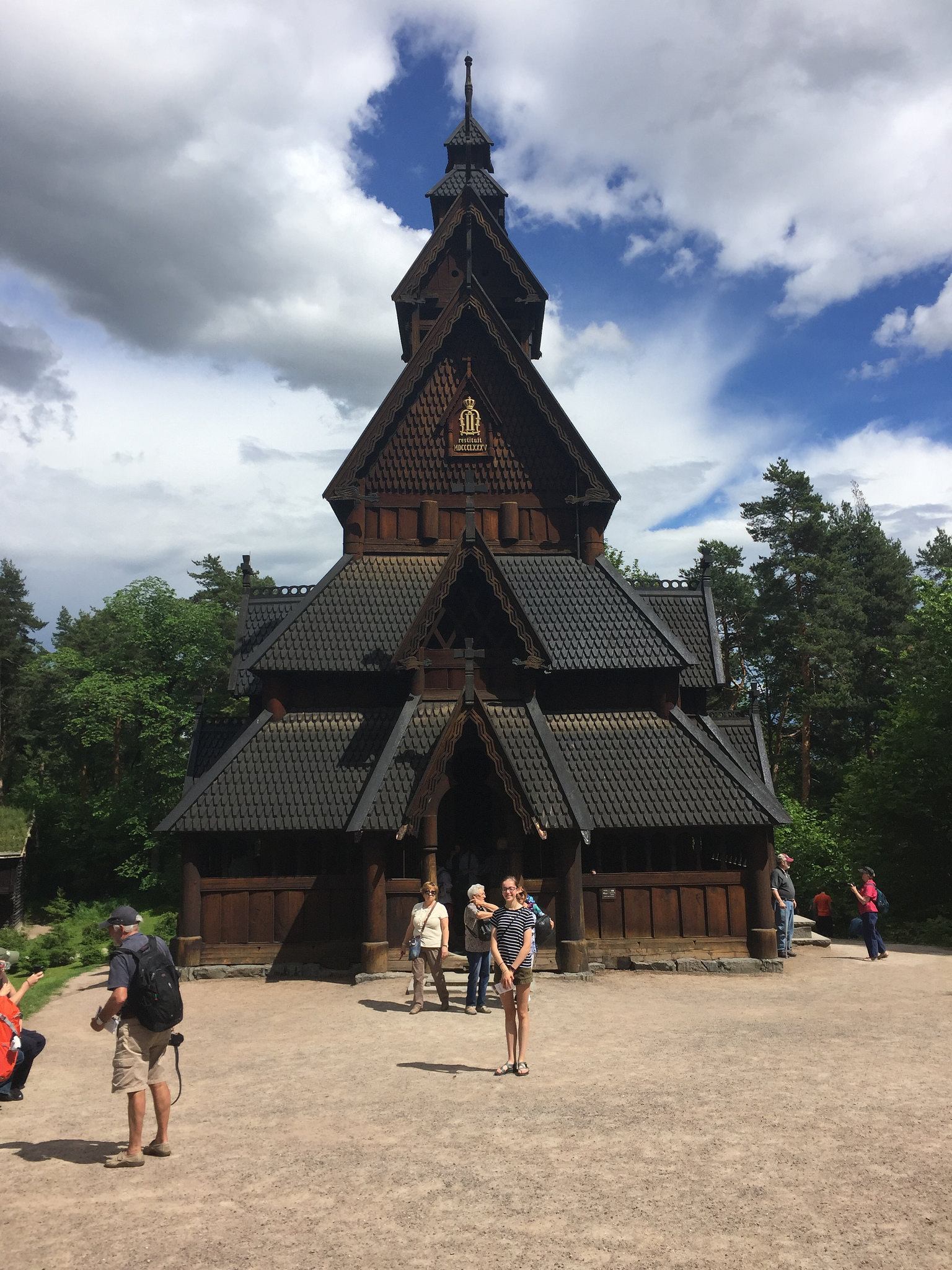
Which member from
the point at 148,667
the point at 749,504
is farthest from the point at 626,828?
the point at 749,504

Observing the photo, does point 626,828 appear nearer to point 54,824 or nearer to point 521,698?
point 521,698

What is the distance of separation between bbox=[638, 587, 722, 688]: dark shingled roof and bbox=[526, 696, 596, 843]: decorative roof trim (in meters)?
3.73

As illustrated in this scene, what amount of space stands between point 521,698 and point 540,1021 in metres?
6.30

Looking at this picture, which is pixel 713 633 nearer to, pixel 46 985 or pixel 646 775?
pixel 646 775

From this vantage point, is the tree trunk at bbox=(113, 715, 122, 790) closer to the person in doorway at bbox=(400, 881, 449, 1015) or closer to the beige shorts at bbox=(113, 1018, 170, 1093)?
the person in doorway at bbox=(400, 881, 449, 1015)

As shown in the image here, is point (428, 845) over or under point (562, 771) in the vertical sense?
under

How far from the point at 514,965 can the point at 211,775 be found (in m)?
8.52

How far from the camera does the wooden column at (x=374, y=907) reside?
13922 mm

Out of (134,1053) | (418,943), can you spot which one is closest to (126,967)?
(134,1053)

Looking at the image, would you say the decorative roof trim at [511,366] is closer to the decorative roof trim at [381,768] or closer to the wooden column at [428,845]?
the decorative roof trim at [381,768]

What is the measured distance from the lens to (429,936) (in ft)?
36.5

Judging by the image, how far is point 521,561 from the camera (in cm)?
1842

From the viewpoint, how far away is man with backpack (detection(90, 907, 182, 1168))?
6.18 metres

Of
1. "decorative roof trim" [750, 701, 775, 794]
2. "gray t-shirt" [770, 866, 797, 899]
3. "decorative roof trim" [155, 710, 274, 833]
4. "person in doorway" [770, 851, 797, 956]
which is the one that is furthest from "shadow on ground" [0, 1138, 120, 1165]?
"decorative roof trim" [750, 701, 775, 794]
